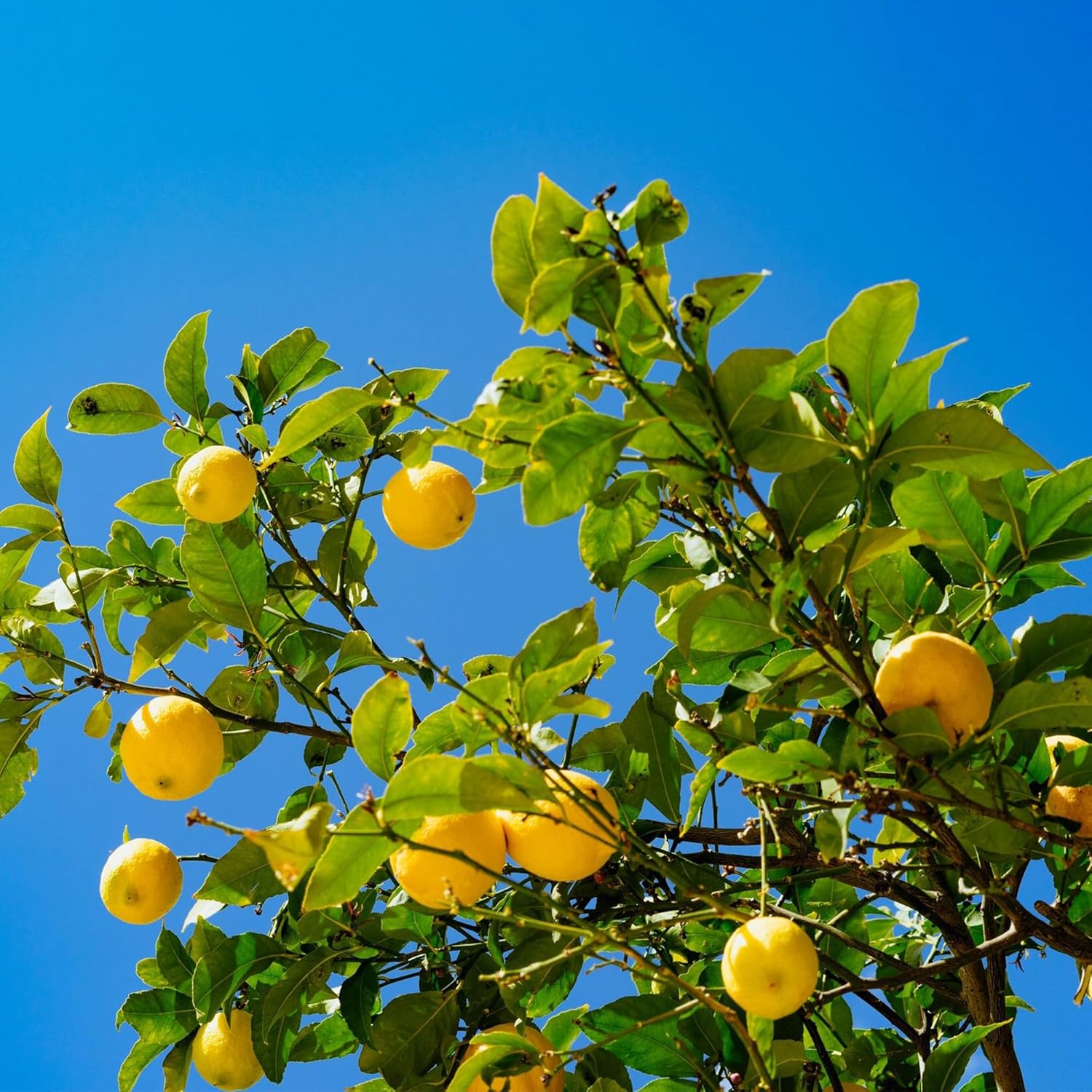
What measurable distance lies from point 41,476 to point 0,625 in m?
0.29

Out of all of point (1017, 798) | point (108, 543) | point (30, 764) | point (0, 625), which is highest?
point (108, 543)

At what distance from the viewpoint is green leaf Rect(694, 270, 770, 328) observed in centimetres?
123

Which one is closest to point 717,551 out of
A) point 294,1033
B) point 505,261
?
point 505,261

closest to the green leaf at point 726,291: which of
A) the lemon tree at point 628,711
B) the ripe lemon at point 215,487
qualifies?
the lemon tree at point 628,711

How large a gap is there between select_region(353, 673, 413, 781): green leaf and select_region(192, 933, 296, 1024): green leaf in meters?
0.84

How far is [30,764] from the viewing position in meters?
2.08

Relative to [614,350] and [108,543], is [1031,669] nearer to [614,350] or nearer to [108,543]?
[614,350]

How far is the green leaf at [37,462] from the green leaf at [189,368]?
0.77ft

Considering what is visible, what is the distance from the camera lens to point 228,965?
2.01 metres

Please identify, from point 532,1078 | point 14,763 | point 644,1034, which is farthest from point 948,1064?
point 14,763

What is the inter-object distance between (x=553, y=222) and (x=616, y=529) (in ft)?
1.70

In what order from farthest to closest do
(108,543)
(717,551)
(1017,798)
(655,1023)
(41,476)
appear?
(108,543) < (41,476) < (655,1023) < (1017,798) < (717,551)

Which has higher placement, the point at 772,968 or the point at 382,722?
the point at 382,722

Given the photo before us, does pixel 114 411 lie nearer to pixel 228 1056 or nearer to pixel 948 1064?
pixel 228 1056
